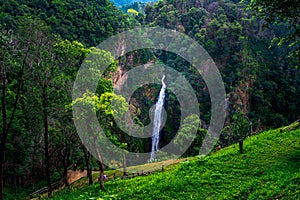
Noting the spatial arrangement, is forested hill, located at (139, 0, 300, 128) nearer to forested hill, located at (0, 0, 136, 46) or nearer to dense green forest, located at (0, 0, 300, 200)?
dense green forest, located at (0, 0, 300, 200)

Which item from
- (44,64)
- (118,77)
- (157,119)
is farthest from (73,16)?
(44,64)

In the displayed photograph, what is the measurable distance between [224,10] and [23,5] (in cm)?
3515

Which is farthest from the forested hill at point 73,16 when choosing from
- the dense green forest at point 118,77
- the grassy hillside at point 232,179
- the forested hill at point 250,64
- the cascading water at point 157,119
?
the grassy hillside at point 232,179

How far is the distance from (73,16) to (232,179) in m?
34.1

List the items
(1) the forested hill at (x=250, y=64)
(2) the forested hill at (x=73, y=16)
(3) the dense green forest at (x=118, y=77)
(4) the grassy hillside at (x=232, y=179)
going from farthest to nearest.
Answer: (1) the forested hill at (x=250, y=64)
(2) the forested hill at (x=73, y=16)
(3) the dense green forest at (x=118, y=77)
(4) the grassy hillside at (x=232, y=179)

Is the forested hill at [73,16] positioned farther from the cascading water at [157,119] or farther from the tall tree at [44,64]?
the tall tree at [44,64]

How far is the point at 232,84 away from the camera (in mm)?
44312

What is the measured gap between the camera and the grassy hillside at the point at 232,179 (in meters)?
9.65

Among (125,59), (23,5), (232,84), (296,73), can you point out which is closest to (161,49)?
(125,59)

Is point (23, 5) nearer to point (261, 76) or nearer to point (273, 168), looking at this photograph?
point (273, 168)

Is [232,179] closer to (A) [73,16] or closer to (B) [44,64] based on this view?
(B) [44,64]

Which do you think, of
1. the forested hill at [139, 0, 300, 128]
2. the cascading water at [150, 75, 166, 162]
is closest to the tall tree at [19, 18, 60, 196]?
the cascading water at [150, 75, 166, 162]

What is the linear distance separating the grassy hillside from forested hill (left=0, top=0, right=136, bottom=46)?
927 inches

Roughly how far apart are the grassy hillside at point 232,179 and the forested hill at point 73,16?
77.3 feet
